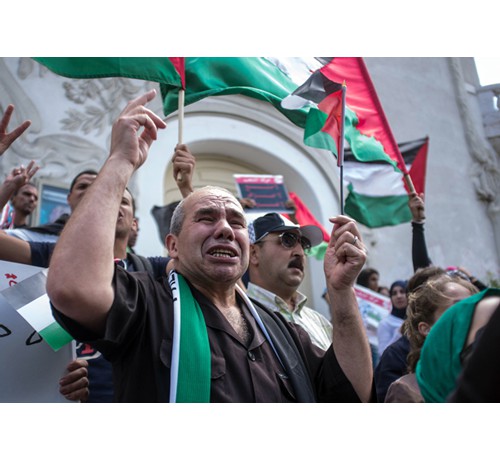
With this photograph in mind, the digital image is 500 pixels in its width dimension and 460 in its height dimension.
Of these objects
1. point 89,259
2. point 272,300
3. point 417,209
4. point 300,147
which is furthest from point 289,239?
point 300,147

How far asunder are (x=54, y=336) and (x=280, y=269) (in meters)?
1.46

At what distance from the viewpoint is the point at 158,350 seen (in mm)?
1801

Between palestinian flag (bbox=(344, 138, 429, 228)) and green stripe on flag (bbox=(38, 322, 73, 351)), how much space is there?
9.31 feet

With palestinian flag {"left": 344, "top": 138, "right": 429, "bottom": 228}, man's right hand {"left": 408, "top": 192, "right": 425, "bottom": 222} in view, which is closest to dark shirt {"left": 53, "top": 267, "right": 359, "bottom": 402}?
man's right hand {"left": 408, "top": 192, "right": 425, "bottom": 222}

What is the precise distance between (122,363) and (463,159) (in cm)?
1069

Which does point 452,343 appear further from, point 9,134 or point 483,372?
point 9,134

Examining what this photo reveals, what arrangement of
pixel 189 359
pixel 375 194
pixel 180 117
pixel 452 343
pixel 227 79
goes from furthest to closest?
pixel 375 194, pixel 227 79, pixel 180 117, pixel 189 359, pixel 452 343

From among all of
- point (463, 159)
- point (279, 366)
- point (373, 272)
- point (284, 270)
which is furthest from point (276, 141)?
point (279, 366)

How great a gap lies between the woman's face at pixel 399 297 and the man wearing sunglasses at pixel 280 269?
1373mm

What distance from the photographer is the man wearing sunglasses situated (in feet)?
10.9

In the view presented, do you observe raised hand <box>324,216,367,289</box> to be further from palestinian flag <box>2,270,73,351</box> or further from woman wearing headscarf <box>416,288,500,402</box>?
palestinian flag <box>2,270,73,351</box>

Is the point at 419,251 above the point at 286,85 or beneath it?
beneath

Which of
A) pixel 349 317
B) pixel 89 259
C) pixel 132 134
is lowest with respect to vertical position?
pixel 349 317

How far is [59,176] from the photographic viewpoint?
655 cm
